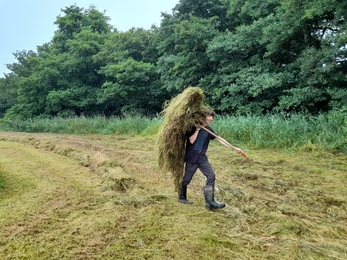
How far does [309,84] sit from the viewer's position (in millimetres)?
9406

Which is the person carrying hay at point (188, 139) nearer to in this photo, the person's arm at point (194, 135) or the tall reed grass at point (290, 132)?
the person's arm at point (194, 135)

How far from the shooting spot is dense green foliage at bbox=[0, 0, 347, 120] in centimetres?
927

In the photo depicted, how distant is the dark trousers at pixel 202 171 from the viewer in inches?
129

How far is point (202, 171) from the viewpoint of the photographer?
3354 millimetres

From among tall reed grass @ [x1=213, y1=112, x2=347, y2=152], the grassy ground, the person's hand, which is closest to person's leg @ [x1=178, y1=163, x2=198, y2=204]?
the grassy ground

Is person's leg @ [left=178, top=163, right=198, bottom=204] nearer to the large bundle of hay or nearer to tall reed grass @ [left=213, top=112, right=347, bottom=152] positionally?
the large bundle of hay

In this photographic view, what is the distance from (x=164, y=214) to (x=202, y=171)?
66 centimetres

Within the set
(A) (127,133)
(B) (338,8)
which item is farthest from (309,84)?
(A) (127,133)

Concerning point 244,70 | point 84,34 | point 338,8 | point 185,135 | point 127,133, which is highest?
point 84,34

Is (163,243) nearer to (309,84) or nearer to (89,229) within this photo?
(89,229)

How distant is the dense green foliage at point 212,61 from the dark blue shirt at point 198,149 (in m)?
6.37

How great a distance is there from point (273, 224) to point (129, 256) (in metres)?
1.45

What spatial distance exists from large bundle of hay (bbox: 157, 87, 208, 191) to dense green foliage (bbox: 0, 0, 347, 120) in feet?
20.6

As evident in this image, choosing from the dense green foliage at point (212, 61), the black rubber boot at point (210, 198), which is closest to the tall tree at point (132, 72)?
the dense green foliage at point (212, 61)
